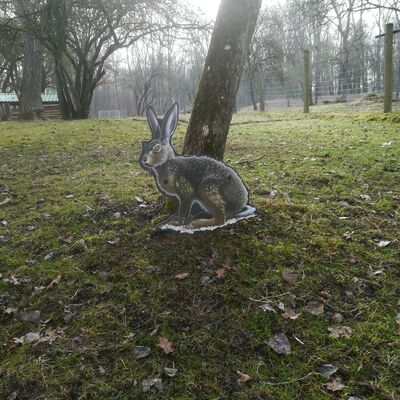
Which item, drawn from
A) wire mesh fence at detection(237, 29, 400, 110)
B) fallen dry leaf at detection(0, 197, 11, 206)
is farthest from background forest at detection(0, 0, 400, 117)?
fallen dry leaf at detection(0, 197, 11, 206)

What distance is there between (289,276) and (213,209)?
0.84m

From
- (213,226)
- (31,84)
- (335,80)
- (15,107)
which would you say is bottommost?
(213,226)

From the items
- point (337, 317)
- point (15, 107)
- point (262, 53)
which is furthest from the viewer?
point (15, 107)

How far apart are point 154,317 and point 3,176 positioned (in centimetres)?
496

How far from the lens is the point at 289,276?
2.90m

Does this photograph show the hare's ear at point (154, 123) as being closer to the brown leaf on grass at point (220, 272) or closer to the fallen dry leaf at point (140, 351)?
the brown leaf on grass at point (220, 272)

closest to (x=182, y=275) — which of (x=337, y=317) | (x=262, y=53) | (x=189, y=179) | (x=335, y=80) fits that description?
(x=189, y=179)

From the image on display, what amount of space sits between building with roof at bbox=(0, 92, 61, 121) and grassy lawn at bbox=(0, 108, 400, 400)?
2467 cm

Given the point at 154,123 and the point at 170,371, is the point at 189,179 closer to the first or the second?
the point at 154,123

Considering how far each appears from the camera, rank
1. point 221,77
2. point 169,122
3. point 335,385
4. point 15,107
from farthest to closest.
Answer: point 15,107 < point 221,77 < point 169,122 < point 335,385

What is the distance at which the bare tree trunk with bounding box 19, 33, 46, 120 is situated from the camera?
16078 mm

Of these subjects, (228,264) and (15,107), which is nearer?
(228,264)

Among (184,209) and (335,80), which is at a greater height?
(335,80)

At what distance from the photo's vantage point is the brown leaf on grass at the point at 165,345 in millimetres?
2283
